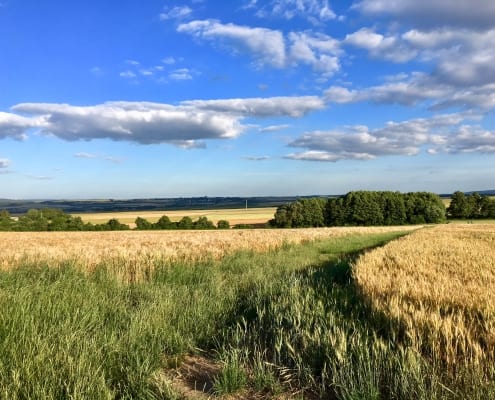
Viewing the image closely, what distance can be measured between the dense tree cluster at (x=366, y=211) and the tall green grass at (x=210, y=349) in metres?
83.6

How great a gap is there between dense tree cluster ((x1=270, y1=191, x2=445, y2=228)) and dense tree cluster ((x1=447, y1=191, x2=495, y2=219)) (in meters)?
6.47

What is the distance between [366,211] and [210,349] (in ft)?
296

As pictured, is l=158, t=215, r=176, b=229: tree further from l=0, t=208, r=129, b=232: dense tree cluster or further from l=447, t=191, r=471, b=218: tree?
l=447, t=191, r=471, b=218: tree

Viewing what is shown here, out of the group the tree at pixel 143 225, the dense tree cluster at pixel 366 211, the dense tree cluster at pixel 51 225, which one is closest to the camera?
the dense tree cluster at pixel 51 225

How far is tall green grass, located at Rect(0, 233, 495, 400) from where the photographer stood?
4039 mm

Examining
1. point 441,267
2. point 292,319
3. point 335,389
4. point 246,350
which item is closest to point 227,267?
point 441,267

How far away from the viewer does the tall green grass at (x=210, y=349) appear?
4.04 m

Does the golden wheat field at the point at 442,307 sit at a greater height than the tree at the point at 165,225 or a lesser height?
greater

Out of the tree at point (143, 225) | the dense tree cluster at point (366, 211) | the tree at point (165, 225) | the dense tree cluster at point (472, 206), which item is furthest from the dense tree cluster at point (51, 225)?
the dense tree cluster at point (472, 206)

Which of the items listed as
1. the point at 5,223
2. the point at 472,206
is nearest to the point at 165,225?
the point at 5,223

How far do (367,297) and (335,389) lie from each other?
3343 millimetres

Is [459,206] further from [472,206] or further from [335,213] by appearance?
[335,213]

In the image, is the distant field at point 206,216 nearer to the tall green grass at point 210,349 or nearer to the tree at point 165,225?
the tree at point 165,225

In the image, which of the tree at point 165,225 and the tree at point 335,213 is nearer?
the tree at point 165,225
